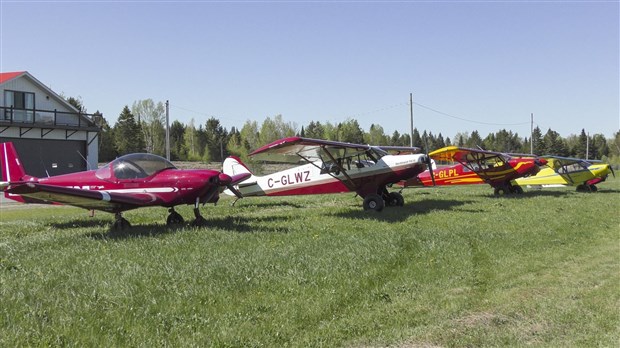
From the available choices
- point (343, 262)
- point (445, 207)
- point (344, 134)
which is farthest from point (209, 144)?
point (343, 262)

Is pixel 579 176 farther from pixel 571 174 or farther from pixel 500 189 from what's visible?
pixel 500 189

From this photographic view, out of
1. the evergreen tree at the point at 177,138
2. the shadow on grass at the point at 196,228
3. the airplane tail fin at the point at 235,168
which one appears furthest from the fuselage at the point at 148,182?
the evergreen tree at the point at 177,138

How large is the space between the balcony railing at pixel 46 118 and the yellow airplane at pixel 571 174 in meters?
33.8

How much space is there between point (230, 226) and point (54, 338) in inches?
284

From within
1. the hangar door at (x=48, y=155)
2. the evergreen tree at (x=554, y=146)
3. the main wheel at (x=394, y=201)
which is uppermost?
the evergreen tree at (x=554, y=146)

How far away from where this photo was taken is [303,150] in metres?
15.0

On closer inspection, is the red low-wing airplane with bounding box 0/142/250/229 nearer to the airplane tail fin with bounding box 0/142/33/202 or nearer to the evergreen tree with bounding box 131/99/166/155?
the airplane tail fin with bounding box 0/142/33/202

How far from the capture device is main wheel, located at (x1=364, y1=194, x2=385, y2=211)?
15.0m

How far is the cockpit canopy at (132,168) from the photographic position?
11144 millimetres

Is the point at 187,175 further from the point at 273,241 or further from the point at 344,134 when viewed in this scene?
the point at 344,134

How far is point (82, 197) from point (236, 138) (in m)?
104

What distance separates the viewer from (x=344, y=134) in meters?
118

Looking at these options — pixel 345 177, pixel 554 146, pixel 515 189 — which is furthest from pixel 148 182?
pixel 554 146

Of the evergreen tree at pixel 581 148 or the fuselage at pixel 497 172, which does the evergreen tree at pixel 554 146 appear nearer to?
the evergreen tree at pixel 581 148
